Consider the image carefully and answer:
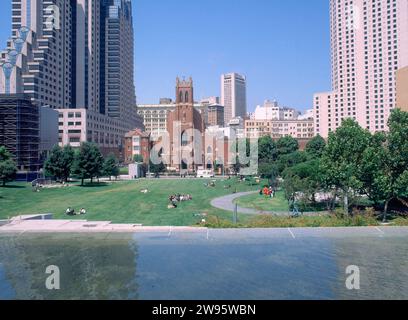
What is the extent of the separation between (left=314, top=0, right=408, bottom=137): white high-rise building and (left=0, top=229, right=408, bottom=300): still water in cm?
10336

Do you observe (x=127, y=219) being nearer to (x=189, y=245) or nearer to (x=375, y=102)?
(x=189, y=245)

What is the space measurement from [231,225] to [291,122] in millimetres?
135427

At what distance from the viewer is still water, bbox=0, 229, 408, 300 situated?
15156 millimetres

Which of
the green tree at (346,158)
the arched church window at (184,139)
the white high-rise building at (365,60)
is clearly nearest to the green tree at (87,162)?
the green tree at (346,158)

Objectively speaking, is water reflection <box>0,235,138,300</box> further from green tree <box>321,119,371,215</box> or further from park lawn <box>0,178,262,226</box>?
green tree <box>321,119,371,215</box>

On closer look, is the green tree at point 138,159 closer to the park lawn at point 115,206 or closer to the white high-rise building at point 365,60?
the park lawn at point 115,206

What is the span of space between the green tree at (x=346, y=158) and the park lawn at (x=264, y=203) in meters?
5.67

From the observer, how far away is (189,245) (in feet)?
71.1

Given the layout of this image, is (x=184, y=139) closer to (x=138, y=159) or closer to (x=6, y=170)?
(x=138, y=159)

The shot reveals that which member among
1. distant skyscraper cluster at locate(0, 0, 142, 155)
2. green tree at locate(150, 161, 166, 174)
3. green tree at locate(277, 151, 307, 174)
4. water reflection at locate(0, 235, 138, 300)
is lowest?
water reflection at locate(0, 235, 138, 300)

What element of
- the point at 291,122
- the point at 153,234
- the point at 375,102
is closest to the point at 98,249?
the point at 153,234

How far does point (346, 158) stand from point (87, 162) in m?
40.0

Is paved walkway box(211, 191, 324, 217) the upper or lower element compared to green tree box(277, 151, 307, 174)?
lower

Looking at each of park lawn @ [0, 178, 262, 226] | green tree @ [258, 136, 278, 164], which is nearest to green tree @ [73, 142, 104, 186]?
park lawn @ [0, 178, 262, 226]
